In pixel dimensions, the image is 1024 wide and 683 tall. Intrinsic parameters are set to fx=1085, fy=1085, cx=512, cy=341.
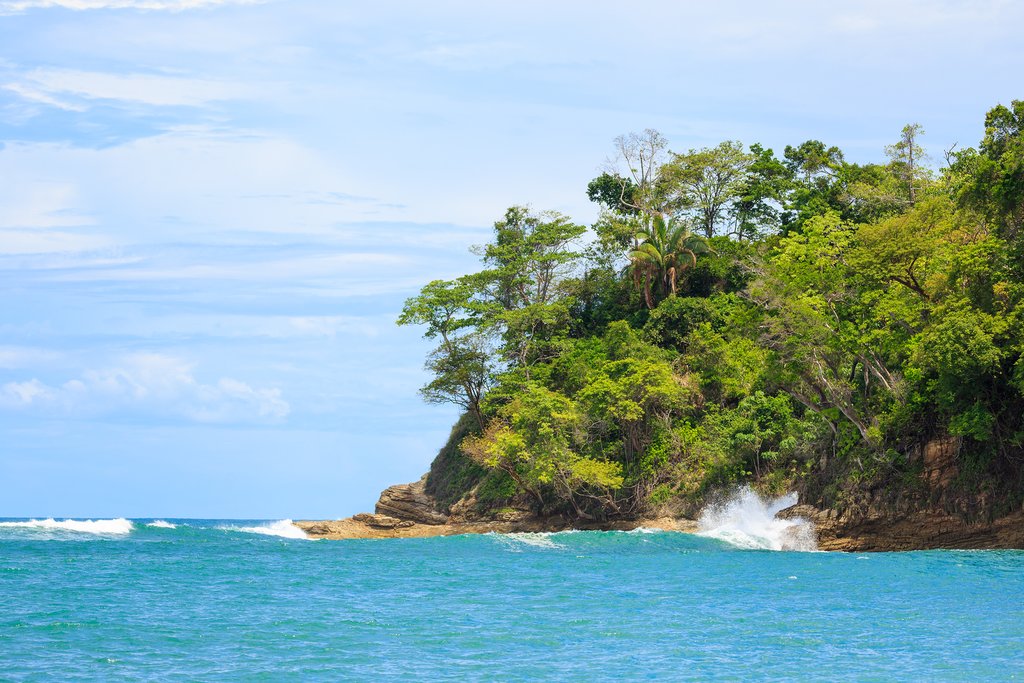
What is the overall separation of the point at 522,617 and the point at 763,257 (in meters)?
A: 26.8

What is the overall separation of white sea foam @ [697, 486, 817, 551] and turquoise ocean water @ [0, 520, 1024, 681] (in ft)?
5.82

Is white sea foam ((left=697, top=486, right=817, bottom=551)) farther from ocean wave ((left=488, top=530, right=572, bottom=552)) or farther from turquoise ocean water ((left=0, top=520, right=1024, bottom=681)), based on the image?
ocean wave ((left=488, top=530, right=572, bottom=552))

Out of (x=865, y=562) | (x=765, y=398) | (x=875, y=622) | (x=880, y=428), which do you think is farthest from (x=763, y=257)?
(x=875, y=622)

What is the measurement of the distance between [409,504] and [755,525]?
18.3 m

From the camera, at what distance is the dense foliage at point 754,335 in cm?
2736

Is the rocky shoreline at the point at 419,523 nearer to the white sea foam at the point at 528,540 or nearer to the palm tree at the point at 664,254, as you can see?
the white sea foam at the point at 528,540

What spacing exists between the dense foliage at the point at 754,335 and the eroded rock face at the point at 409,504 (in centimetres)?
134

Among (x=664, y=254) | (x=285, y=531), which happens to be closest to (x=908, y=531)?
(x=664, y=254)

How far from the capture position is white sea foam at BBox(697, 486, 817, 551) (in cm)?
3145

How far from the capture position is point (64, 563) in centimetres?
2920

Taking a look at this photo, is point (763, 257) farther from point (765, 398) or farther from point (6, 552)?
point (6, 552)

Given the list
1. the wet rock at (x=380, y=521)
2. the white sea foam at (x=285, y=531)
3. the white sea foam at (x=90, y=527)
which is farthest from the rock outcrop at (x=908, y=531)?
the white sea foam at (x=90, y=527)

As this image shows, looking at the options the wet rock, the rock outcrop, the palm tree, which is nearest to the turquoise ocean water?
the rock outcrop

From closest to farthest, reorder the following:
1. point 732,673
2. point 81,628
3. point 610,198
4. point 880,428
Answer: point 732,673 < point 81,628 < point 880,428 < point 610,198
